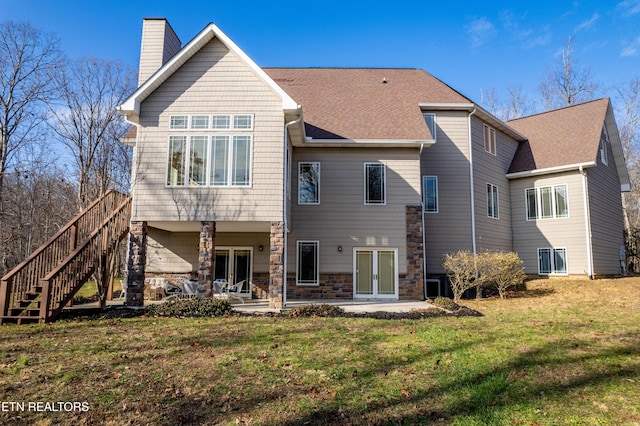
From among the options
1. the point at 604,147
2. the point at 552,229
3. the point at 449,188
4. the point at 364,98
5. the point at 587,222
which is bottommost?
the point at 552,229

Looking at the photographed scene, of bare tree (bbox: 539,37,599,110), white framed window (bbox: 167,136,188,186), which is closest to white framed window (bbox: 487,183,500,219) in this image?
white framed window (bbox: 167,136,188,186)

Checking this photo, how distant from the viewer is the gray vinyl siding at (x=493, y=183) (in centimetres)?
1667

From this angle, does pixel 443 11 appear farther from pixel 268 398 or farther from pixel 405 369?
pixel 268 398

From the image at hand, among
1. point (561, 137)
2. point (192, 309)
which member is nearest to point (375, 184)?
point (192, 309)

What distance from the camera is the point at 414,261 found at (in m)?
14.0

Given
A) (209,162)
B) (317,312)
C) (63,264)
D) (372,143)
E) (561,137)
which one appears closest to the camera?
(63,264)

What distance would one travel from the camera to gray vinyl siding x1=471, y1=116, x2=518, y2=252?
16.7m

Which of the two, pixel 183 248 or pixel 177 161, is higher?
pixel 177 161

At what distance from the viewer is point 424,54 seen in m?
21.8

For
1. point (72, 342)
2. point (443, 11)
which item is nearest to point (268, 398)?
point (72, 342)

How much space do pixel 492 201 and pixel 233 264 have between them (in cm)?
1125

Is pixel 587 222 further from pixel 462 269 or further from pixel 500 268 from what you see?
pixel 462 269

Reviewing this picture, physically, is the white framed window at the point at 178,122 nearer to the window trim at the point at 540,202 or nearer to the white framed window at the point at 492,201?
the white framed window at the point at 492,201

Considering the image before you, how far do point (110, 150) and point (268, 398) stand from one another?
22.1 metres
